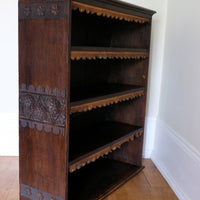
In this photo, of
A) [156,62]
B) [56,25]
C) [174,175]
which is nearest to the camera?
[56,25]

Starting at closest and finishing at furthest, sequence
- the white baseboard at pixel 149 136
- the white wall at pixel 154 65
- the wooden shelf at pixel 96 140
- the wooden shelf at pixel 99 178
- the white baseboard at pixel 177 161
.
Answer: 1. the wooden shelf at pixel 96 140
2. the white baseboard at pixel 177 161
3. the wooden shelf at pixel 99 178
4. the white wall at pixel 154 65
5. the white baseboard at pixel 149 136

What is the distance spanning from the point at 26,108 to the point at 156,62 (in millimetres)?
1680

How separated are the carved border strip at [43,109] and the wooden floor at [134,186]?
750 mm

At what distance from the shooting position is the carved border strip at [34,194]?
1970 mm

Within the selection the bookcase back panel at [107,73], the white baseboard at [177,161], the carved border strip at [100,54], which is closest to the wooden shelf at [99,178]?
the white baseboard at [177,161]

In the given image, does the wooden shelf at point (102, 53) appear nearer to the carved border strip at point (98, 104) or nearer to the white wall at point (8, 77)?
the carved border strip at point (98, 104)

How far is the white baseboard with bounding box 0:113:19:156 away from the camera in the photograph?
3033 mm

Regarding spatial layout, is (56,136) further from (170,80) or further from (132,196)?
(170,80)

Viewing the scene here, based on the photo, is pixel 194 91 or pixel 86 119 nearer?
pixel 194 91

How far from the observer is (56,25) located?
5.75ft

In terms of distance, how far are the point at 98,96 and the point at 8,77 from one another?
1282mm

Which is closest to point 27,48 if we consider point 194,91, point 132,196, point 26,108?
point 26,108

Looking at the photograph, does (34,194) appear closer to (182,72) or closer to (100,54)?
(100,54)

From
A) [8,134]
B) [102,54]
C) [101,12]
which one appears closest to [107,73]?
[102,54]
